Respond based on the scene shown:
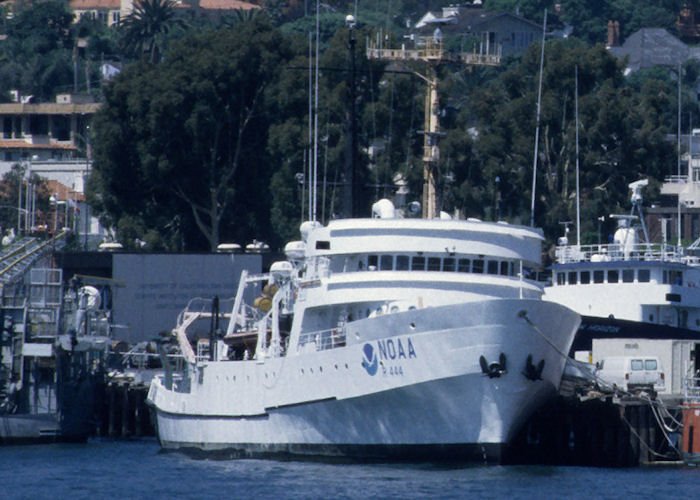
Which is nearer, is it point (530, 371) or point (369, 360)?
point (530, 371)

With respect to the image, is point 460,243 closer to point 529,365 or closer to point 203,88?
point 529,365

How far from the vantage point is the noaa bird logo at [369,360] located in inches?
1918

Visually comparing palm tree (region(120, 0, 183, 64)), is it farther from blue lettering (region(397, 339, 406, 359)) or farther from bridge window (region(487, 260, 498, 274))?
blue lettering (region(397, 339, 406, 359))

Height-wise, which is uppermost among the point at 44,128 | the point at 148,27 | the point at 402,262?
the point at 148,27

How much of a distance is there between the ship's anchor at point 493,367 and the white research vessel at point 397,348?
0.04 metres

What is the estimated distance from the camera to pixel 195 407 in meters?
58.2

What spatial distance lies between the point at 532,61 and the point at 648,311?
29328 mm

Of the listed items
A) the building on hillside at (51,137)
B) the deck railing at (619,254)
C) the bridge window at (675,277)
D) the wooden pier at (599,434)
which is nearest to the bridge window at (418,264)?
the wooden pier at (599,434)

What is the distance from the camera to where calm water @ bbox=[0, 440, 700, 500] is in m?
45.6

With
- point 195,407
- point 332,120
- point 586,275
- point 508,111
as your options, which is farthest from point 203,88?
point 195,407

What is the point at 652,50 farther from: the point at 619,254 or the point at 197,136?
the point at 619,254

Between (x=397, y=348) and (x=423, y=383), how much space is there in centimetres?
112

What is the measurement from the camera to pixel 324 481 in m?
47.5

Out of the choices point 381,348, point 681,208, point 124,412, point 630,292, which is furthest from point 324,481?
point 681,208
